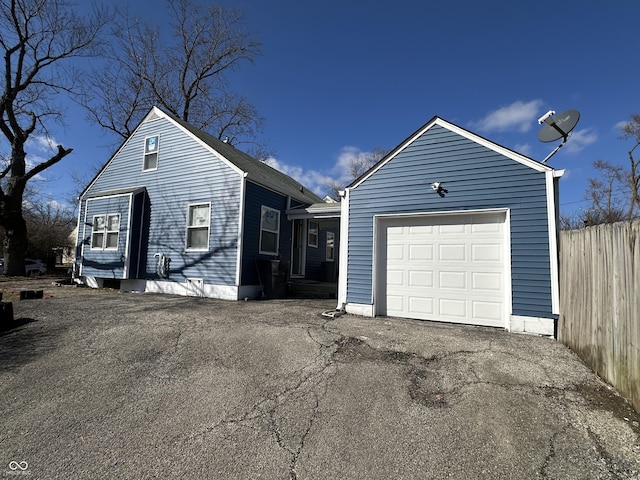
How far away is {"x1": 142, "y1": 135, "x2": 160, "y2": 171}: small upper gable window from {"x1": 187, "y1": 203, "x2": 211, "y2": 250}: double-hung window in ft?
9.17

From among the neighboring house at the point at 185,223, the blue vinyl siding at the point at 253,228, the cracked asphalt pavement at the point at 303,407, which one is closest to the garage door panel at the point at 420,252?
the cracked asphalt pavement at the point at 303,407

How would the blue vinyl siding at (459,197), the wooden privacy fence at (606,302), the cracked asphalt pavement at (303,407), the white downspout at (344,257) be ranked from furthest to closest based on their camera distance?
1. the white downspout at (344,257)
2. the blue vinyl siding at (459,197)
3. the wooden privacy fence at (606,302)
4. the cracked asphalt pavement at (303,407)

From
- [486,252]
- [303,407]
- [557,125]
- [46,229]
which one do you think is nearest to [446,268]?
[486,252]

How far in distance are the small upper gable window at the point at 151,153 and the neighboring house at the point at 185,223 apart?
0.12ft

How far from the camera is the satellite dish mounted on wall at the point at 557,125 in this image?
6.19m

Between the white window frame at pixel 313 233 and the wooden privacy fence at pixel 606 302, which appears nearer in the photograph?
the wooden privacy fence at pixel 606 302

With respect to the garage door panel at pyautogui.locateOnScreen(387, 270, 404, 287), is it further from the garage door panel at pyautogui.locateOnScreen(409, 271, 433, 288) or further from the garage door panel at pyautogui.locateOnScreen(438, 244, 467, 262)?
the garage door panel at pyautogui.locateOnScreen(438, 244, 467, 262)

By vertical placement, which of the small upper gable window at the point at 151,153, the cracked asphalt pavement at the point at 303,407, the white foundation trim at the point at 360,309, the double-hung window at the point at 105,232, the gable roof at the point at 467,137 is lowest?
the cracked asphalt pavement at the point at 303,407

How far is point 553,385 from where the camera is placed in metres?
Answer: 3.54

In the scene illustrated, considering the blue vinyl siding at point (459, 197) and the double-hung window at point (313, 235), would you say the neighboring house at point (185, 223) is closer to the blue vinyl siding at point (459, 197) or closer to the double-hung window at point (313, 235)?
the double-hung window at point (313, 235)

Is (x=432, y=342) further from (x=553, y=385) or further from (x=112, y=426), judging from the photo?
(x=112, y=426)

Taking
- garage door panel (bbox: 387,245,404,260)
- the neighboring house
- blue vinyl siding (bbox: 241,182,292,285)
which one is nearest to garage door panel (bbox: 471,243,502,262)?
garage door panel (bbox: 387,245,404,260)

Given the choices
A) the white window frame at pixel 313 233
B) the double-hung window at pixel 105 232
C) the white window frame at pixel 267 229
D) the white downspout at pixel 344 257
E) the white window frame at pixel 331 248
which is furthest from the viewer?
the white window frame at pixel 331 248

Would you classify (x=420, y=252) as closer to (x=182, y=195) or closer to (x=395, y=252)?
(x=395, y=252)
